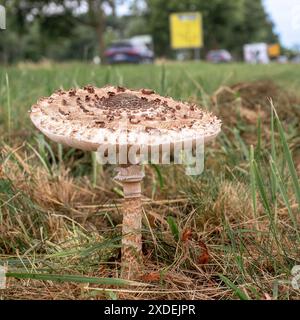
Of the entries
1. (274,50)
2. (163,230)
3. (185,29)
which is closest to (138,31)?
(274,50)

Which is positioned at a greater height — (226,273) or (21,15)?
(21,15)

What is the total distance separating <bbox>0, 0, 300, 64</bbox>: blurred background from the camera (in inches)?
546

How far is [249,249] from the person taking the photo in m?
1.57

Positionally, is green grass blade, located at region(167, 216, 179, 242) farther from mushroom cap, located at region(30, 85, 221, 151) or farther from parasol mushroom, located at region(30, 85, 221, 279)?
mushroom cap, located at region(30, 85, 221, 151)

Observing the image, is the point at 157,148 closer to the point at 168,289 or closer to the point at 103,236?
the point at 168,289

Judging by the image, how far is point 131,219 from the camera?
152 centimetres

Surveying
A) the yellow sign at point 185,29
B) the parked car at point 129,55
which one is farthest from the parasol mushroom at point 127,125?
the parked car at point 129,55

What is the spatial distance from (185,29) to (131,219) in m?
16.4

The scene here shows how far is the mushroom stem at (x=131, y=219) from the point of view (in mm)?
1472

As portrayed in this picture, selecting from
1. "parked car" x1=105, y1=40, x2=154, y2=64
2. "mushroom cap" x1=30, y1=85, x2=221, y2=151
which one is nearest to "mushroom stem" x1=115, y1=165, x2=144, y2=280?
"mushroom cap" x1=30, y1=85, x2=221, y2=151

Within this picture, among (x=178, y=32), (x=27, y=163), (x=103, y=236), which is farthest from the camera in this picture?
(x=178, y=32)

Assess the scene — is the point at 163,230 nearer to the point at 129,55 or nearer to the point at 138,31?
the point at 129,55
